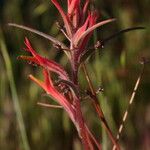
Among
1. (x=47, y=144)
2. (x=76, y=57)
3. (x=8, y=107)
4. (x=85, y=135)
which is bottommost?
(x=47, y=144)

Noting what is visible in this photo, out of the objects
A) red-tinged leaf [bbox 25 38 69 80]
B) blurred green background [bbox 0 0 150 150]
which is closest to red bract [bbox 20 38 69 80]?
red-tinged leaf [bbox 25 38 69 80]

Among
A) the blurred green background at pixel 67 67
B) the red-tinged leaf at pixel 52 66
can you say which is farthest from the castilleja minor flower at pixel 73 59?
the blurred green background at pixel 67 67

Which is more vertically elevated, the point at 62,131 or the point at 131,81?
the point at 131,81

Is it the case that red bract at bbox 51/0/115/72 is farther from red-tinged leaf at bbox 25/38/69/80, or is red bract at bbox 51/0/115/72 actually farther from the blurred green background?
the blurred green background

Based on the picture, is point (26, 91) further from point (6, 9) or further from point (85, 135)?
point (85, 135)

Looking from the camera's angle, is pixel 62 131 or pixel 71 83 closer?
pixel 71 83

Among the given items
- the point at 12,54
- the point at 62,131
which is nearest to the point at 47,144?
the point at 62,131

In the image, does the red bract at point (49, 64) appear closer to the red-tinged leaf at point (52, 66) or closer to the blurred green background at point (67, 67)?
the red-tinged leaf at point (52, 66)

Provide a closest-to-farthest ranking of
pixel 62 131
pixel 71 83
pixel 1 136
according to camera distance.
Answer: pixel 71 83
pixel 1 136
pixel 62 131

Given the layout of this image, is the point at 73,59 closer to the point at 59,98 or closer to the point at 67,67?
the point at 59,98

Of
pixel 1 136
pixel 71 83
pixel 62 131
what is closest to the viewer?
pixel 71 83
